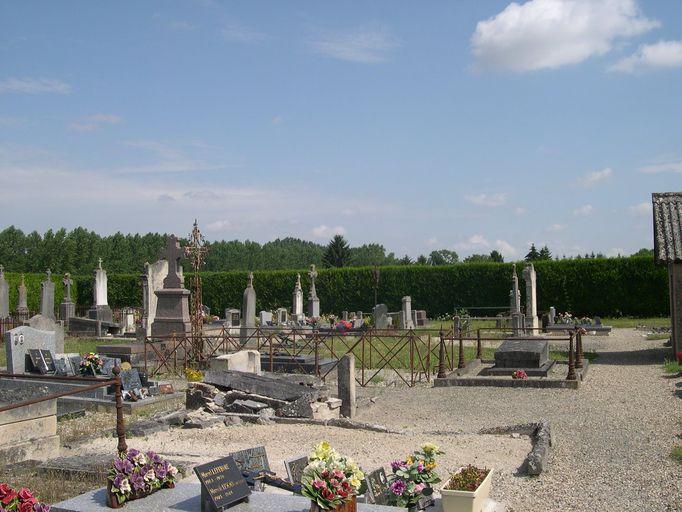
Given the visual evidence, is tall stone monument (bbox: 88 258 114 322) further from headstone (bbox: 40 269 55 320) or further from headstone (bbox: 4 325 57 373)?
headstone (bbox: 4 325 57 373)

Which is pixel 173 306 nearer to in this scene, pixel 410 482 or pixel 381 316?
pixel 381 316

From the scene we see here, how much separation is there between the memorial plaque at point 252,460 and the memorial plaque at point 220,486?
123 cm

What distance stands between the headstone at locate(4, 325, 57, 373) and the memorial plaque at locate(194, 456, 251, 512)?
33.5 feet

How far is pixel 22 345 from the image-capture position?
47.5 feet

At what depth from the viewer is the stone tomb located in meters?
16.7

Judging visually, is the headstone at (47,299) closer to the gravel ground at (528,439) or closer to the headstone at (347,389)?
the gravel ground at (528,439)

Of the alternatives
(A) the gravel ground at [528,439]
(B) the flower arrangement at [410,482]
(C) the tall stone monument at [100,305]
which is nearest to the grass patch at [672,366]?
(A) the gravel ground at [528,439]

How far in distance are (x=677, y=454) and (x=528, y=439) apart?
196 centimetres

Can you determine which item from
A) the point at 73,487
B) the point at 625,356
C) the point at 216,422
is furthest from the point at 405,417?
the point at 625,356

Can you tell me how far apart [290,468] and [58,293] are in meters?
42.0

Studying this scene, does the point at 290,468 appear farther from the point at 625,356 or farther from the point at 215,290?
the point at 215,290

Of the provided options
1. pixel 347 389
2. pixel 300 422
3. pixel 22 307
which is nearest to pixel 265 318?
pixel 22 307

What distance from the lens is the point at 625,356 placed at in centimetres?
2058

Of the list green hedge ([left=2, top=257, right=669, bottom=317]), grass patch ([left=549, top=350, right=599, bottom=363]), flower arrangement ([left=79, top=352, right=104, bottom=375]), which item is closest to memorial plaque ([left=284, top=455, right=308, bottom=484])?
flower arrangement ([left=79, top=352, right=104, bottom=375])
